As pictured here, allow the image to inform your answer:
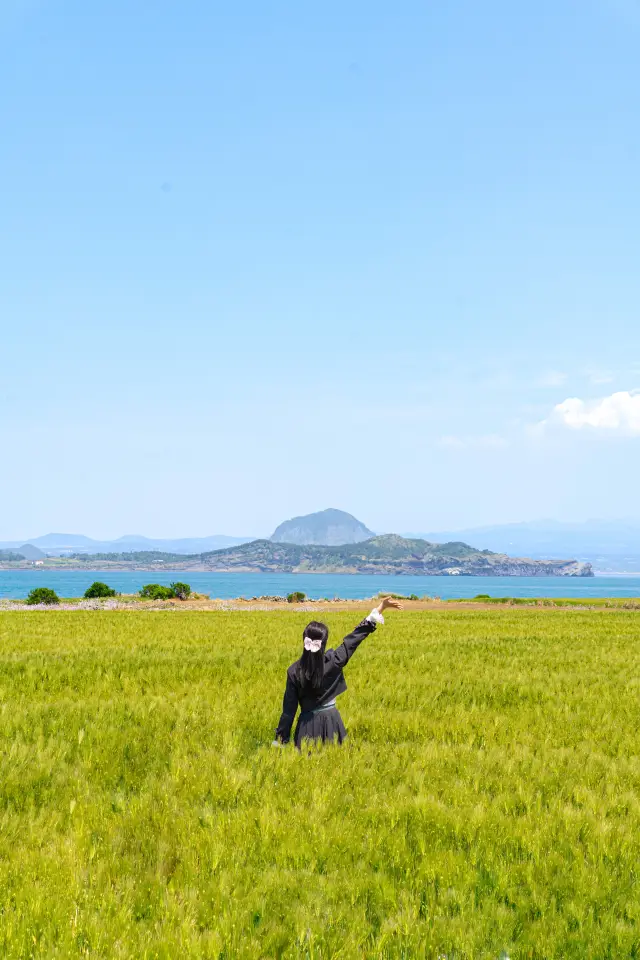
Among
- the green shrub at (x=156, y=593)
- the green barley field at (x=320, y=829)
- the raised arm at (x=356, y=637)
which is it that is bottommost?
the green shrub at (x=156, y=593)

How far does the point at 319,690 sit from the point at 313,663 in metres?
0.39

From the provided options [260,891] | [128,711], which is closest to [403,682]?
[128,711]

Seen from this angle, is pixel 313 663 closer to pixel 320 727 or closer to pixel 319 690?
pixel 319 690

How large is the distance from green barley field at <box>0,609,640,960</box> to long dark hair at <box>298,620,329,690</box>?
744mm

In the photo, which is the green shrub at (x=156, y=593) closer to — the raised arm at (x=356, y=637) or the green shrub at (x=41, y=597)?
the green shrub at (x=41, y=597)

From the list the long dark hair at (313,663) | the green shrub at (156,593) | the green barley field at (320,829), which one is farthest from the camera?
the green shrub at (156,593)

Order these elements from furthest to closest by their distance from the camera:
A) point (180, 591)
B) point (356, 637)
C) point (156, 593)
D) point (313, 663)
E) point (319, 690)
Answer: point (180, 591)
point (156, 593)
point (356, 637)
point (319, 690)
point (313, 663)

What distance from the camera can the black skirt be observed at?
25.0 feet

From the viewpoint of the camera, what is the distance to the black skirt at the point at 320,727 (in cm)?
763

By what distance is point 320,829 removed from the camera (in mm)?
5168

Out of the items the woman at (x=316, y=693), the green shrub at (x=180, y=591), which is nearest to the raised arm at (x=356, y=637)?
the woman at (x=316, y=693)

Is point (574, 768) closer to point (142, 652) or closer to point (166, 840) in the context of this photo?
point (166, 840)

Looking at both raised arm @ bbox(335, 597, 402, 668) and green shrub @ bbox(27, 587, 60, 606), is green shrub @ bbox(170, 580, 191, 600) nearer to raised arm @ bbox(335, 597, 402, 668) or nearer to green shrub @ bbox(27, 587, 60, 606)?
green shrub @ bbox(27, 587, 60, 606)

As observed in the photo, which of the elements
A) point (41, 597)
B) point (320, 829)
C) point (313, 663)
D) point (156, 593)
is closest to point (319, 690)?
point (313, 663)
